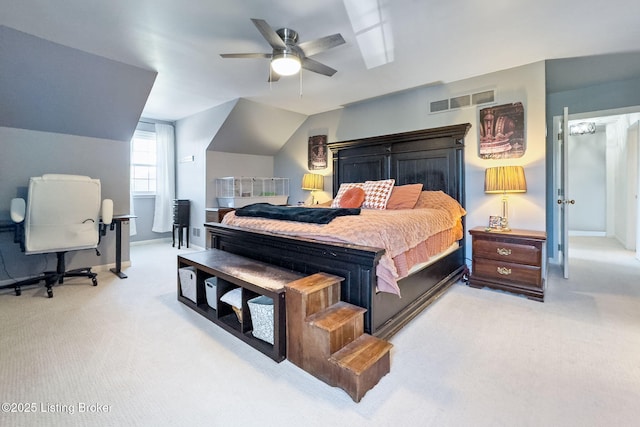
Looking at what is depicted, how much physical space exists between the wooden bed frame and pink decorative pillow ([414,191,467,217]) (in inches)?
6.3

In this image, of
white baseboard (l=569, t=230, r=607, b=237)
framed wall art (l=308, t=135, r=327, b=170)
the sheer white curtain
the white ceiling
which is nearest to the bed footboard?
the white ceiling

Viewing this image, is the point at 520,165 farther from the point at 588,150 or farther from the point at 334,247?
the point at 588,150

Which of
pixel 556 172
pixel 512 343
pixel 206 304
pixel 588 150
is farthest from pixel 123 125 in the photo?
pixel 588 150

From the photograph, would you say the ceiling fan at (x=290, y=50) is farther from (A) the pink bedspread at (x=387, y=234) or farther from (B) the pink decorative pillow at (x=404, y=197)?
(B) the pink decorative pillow at (x=404, y=197)

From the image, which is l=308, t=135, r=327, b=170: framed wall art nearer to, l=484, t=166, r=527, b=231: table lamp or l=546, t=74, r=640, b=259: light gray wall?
l=484, t=166, r=527, b=231: table lamp

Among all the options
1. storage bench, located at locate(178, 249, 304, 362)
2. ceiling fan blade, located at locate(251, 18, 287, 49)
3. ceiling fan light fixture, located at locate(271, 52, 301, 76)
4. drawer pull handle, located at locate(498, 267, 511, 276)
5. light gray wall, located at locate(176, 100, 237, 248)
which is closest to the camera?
storage bench, located at locate(178, 249, 304, 362)

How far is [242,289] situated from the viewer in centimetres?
202

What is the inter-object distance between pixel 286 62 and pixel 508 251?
2.84 metres

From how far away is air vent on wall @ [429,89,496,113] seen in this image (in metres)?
3.50

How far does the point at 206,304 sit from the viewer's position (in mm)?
2521

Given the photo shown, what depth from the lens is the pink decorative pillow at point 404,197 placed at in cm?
350

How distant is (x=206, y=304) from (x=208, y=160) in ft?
11.2

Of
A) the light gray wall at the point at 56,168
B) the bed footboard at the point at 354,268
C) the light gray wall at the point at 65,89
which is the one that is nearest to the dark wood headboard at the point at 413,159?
the bed footboard at the point at 354,268

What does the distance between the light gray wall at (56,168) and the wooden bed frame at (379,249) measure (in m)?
1.86
